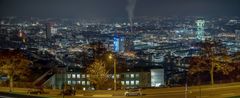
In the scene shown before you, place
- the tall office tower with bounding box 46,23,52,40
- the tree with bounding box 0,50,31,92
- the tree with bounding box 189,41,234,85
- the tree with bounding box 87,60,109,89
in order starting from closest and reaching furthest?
1. the tree with bounding box 0,50,31,92
2. the tree with bounding box 189,41,234,85
3. the tree with bounding box 87,60,109,89
4. the tall office tower with bounding box 46,23,52,40

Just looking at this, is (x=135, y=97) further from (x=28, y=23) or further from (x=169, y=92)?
(x=28, y=23)

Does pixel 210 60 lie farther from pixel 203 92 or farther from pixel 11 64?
pixel 11 64

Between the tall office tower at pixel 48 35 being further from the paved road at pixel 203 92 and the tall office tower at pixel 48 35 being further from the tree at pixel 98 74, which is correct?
the paved road at pixel 203 92

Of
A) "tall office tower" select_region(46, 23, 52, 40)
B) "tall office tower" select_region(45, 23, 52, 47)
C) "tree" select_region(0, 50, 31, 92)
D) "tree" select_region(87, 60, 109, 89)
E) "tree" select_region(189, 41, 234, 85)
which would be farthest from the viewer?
"tall office tower" select_region(46, 23, 52, 40)

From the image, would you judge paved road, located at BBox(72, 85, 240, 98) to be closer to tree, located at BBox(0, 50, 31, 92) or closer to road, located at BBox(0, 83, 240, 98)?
road, located at BBox(0, 83, 240, 98)

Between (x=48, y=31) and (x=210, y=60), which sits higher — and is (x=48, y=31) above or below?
above

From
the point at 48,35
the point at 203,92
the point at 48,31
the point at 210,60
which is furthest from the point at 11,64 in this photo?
the point at 48,31

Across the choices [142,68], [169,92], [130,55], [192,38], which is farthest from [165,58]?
[169,92]

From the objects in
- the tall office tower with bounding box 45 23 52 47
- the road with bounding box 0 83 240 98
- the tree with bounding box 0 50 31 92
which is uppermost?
the tall office tower with bounding box 45 23 52 47

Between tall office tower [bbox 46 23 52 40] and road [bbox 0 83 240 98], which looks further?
tall office tower [bbox 46 23 52 40]

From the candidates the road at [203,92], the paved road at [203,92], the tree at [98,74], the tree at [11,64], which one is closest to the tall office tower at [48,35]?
the tree at [98,74]

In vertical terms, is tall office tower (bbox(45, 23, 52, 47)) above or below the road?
above

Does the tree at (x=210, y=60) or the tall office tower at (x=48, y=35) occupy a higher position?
the tall office tower at (x=48, y=35)

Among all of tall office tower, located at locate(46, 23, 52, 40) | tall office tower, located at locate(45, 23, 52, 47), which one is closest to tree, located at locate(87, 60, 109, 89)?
tall office tower, located at locate(45, 23, 52, 47)
